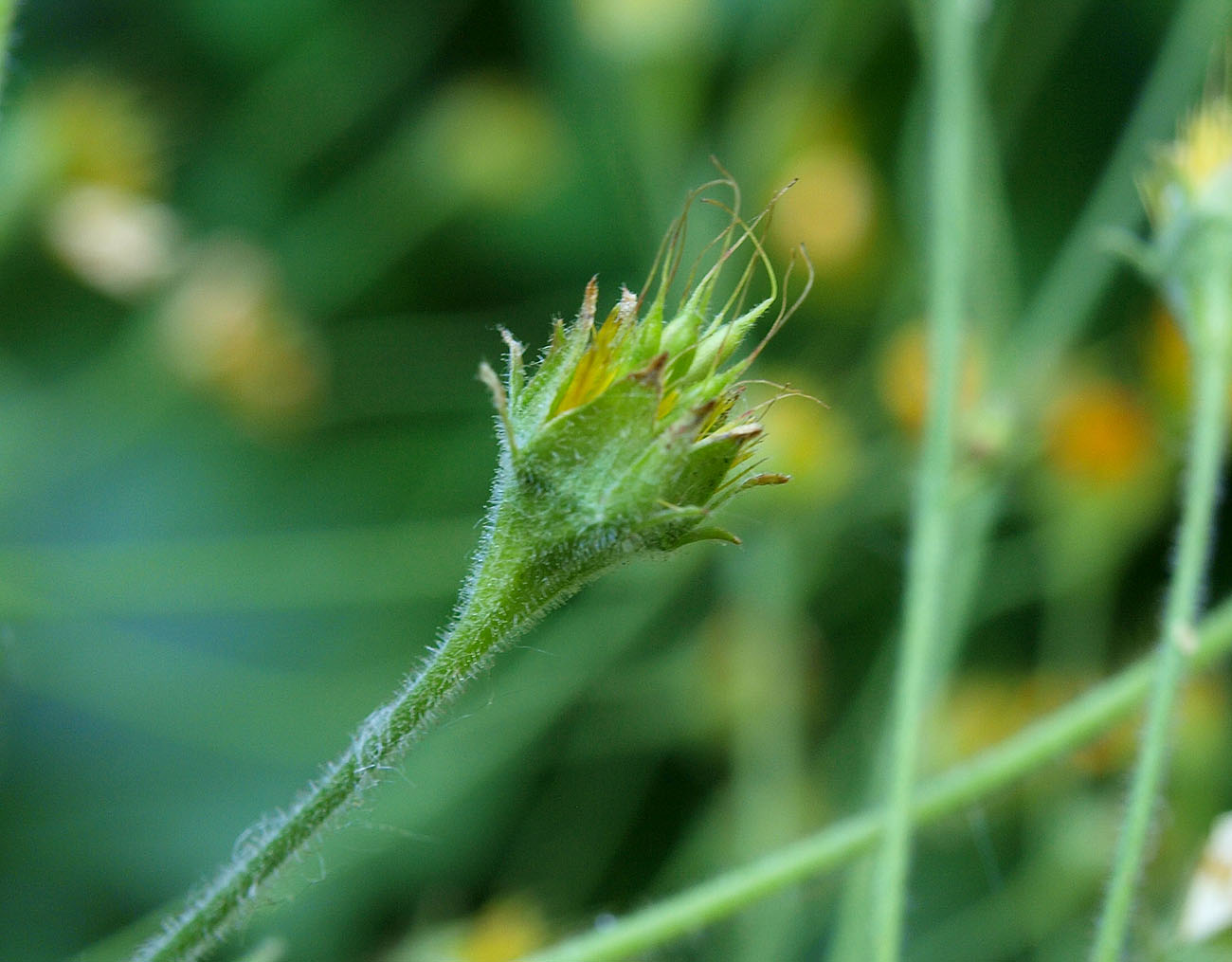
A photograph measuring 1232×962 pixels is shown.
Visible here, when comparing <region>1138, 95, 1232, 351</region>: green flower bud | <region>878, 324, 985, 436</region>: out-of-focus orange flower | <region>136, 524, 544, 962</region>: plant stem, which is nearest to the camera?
<region>136, 524, 544, 962</region>: plant stem

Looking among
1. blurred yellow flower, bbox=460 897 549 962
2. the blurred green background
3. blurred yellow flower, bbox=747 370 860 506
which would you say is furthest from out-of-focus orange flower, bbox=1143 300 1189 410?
blurred yellow flower, bbox=460 897 549 962

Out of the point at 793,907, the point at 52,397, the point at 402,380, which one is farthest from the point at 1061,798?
the point at 52,397

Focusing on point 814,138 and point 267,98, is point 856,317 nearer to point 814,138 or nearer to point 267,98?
point 814,138

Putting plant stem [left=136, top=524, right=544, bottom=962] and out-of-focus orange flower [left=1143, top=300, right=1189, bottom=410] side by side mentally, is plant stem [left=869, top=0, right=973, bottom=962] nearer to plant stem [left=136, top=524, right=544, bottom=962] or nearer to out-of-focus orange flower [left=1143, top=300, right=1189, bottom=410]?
plant stem [left=136, top=524, right=544, bottom=962]

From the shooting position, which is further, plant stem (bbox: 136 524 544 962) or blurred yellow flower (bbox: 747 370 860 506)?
blurred yellow flower (bbox: 747 370 860 506)

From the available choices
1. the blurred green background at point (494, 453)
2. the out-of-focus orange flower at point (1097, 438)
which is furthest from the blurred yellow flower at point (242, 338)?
the out-of-focus orange flower at point (1097, 438)

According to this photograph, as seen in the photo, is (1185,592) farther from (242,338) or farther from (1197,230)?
(242,338)

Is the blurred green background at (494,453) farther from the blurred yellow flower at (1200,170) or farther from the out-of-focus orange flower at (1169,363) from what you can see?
the blurred yellow flower at (1200,170)

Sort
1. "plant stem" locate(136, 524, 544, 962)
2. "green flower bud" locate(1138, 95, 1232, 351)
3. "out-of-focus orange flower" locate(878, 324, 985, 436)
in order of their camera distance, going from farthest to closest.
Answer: "out-of-focus orange flower" locate(878, 324, 985, 436) < "green flower bud" locate(1138, 95, 1232, 351) < "plant stem" locate(136, 524, 544, 962)
